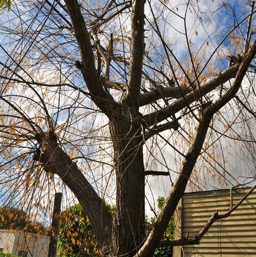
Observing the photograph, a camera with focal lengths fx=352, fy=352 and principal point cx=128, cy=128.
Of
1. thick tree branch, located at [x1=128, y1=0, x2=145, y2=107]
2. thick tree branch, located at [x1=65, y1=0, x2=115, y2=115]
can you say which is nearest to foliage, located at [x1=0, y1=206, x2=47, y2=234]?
thick tree branch, located at [x1=65, y1=0, x2=115, y2=115]

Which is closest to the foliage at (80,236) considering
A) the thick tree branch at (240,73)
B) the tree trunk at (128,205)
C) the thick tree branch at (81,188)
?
the thick tree branch at (81,188)

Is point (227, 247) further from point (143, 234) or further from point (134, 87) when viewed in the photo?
point (134, 87)

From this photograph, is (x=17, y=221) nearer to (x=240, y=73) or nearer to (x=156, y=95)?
(x=156, y=95)

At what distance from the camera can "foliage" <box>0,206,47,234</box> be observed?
270 centimetres

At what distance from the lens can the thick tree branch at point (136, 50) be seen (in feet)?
9.61

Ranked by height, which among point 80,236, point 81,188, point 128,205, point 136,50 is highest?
point 136,50

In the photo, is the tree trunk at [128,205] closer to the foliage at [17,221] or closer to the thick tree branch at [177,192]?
the thick tree branch at [177,192]

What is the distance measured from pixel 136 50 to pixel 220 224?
7.53 ft

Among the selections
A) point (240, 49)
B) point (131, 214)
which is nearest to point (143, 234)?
point (131, 214)

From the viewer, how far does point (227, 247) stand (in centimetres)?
422

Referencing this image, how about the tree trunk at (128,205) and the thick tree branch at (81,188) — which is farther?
the thick tree branch at (81,188)

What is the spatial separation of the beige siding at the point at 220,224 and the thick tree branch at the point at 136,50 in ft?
5.49

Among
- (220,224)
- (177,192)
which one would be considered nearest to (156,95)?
(177,192)

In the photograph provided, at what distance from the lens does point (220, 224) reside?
407 centimetres
